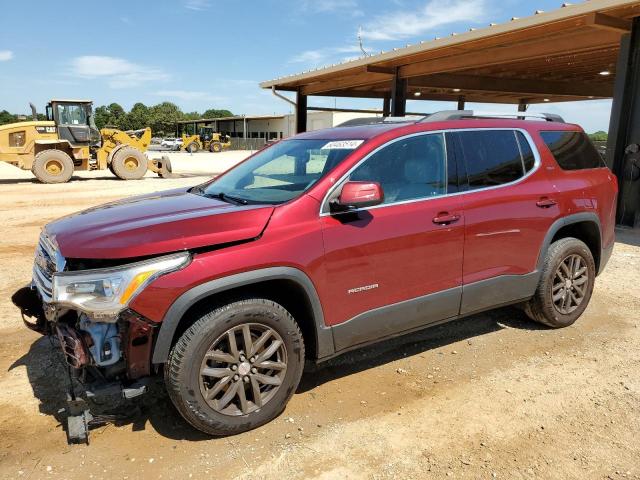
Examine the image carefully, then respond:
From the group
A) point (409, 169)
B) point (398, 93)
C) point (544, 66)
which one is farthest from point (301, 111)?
point (409, 169)

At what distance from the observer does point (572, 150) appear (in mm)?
4441

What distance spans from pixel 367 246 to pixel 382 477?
4.28 ft

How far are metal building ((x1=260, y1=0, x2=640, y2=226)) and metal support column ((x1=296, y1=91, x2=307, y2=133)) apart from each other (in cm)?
4

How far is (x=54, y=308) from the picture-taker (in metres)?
2.61

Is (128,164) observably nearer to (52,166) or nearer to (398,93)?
(52,166)

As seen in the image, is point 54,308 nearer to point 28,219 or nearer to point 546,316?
point 546,316

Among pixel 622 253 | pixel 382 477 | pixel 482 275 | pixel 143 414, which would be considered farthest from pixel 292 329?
pixel 622 253

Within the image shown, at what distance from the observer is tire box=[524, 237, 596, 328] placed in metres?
4.20

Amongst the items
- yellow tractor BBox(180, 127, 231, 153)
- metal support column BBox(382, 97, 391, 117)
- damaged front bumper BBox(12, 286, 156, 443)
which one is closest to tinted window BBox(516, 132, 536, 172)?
damaged front bumper BBox(12, 286, 156, 443)

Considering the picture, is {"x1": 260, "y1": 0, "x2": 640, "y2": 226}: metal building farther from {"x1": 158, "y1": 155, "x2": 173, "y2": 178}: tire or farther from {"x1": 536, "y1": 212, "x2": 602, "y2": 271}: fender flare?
{"x1": 158, "y1": 155, "x2": 173, "y2": 178}: tire

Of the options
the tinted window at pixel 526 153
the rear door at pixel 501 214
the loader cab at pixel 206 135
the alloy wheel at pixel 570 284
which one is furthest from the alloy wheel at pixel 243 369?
the loader cab at pixel 206 135

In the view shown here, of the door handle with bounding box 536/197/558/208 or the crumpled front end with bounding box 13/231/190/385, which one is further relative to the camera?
the door handle with bounding box 536/197/558/208

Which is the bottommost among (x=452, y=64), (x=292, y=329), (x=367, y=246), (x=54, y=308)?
(x=292, y=329)

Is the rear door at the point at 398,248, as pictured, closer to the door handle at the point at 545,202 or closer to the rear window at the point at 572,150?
the door handle at the point at 545,202
